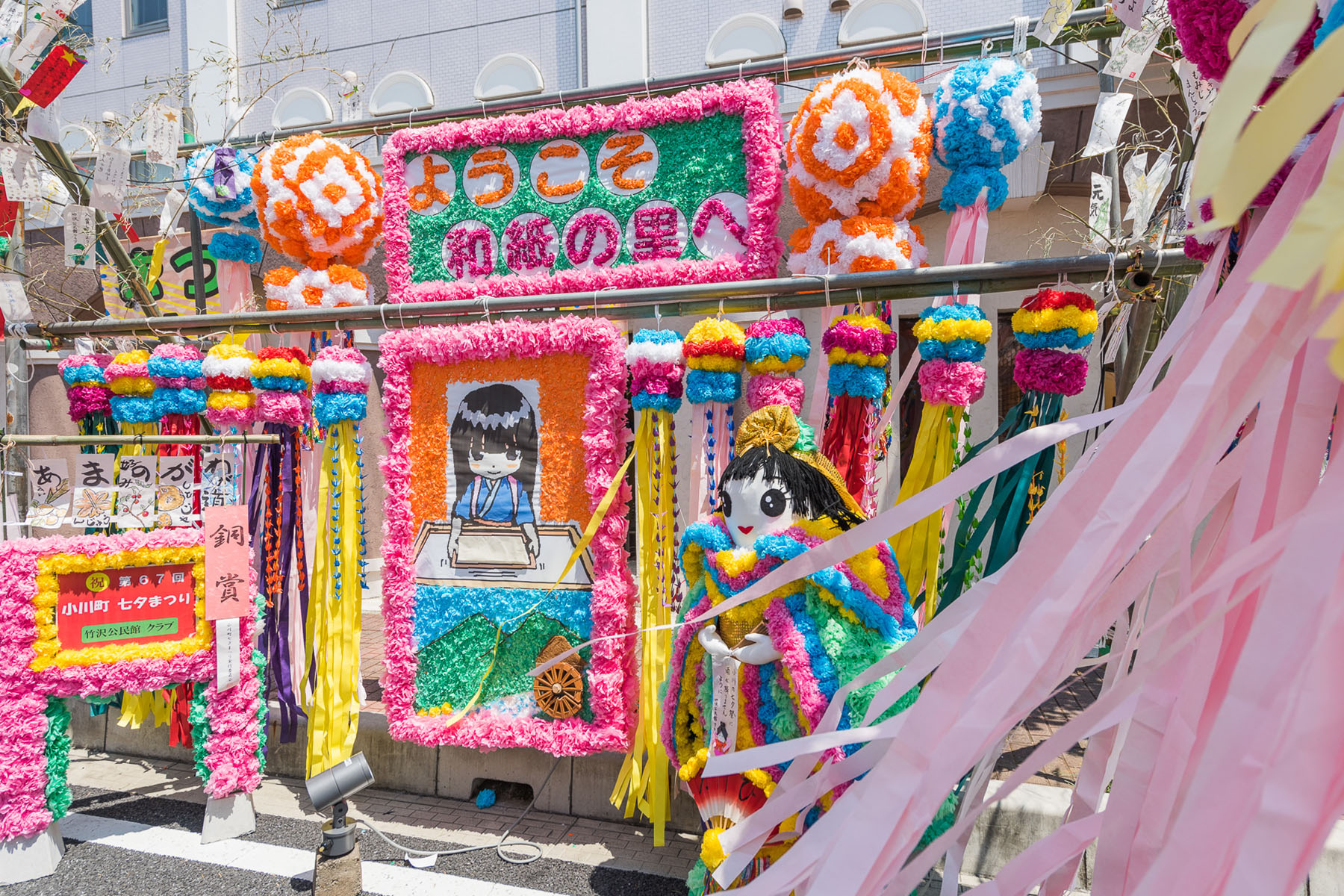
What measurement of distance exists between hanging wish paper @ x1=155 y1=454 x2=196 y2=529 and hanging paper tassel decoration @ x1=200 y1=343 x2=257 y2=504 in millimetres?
167

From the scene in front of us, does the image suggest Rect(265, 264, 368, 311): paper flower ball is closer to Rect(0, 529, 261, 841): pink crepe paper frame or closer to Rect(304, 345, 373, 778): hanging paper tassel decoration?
Rect(304, 345, 373, 778): hanging paper tassel decoration

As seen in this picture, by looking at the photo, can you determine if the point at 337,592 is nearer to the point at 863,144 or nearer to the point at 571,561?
the point at 571,561

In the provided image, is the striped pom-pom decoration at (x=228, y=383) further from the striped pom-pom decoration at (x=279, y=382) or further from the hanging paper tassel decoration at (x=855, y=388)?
the hanging paper tassel decoration at (x=855, y=388)

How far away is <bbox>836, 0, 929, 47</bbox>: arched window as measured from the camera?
546 centimetres

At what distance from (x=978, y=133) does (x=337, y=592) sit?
3048mm

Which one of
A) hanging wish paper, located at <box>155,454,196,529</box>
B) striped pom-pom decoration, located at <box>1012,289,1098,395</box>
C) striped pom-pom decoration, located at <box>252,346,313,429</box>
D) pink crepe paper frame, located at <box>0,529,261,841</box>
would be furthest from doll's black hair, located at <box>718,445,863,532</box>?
hanging wish paper, located at <box>155,454,196,529</box>

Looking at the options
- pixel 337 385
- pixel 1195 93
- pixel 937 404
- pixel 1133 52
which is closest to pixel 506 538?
pixel 337 385

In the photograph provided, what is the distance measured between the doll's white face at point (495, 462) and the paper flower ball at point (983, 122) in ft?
6.36

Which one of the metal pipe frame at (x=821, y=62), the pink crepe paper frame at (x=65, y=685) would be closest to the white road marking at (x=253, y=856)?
the pink crepe paper frame at (x=65, y=685)

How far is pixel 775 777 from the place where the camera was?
1.94 metres

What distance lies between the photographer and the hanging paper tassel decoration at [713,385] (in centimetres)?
250

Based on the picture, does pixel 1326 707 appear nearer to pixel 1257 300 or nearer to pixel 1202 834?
pixel 1202 834

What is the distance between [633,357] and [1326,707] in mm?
2398

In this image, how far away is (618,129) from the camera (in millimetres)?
2902
